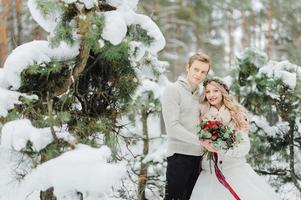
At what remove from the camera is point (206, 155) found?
13.8ft

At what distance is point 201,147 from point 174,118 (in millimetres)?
429

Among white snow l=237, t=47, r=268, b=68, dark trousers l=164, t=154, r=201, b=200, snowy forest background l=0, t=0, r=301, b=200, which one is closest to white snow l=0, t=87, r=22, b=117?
snowy forest background l=0, t=0, r=301, b=200

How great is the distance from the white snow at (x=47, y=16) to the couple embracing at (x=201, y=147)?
140cm

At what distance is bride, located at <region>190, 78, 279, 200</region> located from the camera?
426cm

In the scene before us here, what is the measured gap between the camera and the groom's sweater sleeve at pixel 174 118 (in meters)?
3.96

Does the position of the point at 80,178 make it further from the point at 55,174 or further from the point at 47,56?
the point at 47,56

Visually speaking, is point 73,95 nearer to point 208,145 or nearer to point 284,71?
point 208,145

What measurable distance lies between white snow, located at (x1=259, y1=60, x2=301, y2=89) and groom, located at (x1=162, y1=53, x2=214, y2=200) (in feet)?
4.83

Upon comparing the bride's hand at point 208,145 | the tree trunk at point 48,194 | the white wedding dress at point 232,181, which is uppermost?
the bride's hand at point 208,145

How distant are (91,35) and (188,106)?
1533mm

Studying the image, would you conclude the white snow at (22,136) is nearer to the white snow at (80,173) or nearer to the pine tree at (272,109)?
the white snow at (80,173)

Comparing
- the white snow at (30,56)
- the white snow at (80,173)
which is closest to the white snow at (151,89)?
the white snow at (30,56)

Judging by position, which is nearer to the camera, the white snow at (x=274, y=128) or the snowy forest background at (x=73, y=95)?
the snowy forest background at (x=73, y=95)

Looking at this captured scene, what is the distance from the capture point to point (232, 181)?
14.3ft
